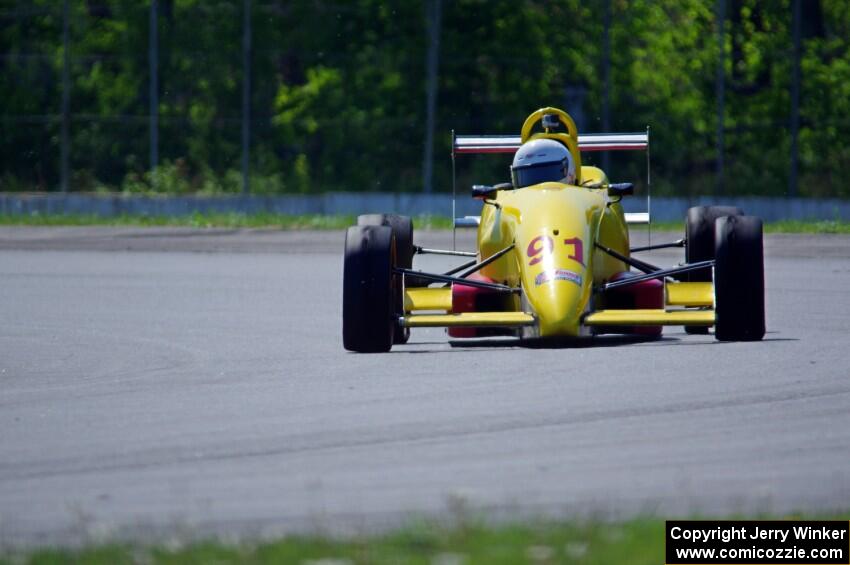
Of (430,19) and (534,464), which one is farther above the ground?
(430,19)

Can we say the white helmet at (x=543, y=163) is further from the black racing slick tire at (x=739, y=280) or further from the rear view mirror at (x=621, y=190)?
the black racing slick tire at (x=739, y=280)

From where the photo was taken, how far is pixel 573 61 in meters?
31.3

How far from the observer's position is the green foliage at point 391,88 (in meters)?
31.3

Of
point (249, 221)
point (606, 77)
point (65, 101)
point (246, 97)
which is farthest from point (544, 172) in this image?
point (65, 101)

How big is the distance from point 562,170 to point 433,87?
1832cm

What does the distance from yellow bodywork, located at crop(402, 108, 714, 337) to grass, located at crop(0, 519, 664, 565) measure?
5.44 metres

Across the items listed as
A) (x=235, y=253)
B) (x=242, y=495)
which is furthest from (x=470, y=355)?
(x=235, y=253)

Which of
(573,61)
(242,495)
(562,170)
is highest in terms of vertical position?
(573,61)

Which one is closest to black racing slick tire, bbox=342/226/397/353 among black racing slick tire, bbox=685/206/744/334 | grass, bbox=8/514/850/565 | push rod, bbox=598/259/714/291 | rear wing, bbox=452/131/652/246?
push rod, bbox=598/259/714/291

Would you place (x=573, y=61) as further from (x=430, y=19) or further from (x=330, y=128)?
(x=330, y=128)

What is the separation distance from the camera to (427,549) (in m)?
5.98

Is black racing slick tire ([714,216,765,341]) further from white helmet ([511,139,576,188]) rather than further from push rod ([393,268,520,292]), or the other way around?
white helmet ([511,139,576,188])

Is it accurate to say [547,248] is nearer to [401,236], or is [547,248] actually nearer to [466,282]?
[466,282]

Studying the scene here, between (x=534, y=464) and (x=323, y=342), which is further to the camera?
(x=323, y=342)
